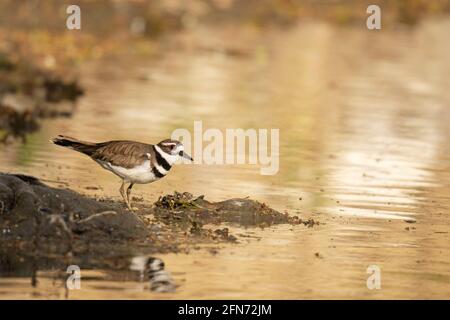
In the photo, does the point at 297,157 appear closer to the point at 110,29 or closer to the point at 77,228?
the point at 77,228

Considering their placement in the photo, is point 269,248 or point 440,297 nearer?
point 440,297

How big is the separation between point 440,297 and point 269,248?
8.00 ft

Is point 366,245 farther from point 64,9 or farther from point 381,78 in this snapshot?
point 64,9

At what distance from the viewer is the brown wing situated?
15148 millimetres

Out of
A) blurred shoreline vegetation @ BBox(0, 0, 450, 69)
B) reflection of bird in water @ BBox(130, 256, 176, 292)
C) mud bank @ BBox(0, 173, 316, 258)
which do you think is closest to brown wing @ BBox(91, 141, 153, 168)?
mud bank @ BBox(0, 173, 316, 258)

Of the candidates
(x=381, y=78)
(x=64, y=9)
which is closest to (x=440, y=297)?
(x=381, y=78)

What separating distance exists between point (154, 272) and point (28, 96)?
1411cm

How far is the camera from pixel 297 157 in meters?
21.4

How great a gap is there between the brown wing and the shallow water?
1363 millimetres

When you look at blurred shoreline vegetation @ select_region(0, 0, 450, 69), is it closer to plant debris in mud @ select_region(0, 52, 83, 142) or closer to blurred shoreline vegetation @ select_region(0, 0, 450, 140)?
blurred shoreline vegetation @ select_region(0, 0, 450, 140)

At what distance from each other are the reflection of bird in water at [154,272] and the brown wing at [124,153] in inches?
86.6

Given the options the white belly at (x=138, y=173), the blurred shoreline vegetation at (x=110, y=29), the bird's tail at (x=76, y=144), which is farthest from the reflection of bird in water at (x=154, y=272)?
the blurred shoreline vegetation at (x=110, y=29)

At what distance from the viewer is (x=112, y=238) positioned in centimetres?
1371

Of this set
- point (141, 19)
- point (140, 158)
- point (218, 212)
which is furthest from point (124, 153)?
point (141, 19)
